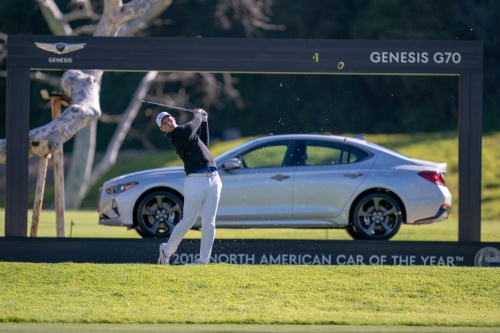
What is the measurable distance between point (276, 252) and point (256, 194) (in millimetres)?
1613

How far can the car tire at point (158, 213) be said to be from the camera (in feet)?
54.9

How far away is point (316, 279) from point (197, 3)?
31.2 m

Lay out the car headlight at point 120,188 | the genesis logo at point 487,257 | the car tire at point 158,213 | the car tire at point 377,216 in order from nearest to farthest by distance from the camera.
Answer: the genesis logo at point 487,257
the car tire at point 377,216
the car tire at point 158,213
the car headlight at point 120,188

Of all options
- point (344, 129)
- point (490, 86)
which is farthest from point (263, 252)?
point (490, 86)

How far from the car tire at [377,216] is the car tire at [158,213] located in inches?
99.3

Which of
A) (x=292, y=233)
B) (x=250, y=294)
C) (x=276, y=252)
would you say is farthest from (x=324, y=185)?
(x=292, y=233)

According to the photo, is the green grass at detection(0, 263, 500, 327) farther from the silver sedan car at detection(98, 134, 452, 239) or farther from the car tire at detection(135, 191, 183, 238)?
the car tire at detection(135, 191, 183, 238)

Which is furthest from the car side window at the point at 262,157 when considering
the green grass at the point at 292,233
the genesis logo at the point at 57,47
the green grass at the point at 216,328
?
the green grass at the point at 216,328

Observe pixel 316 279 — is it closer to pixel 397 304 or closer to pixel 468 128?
pixel 397 304

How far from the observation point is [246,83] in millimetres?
43469

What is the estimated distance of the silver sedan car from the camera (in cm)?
1670

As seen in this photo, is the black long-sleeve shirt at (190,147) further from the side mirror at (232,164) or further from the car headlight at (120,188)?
the car headlight at (120,188)

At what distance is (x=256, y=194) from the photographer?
16.8 m

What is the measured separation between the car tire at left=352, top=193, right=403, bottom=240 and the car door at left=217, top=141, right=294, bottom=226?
98cm
